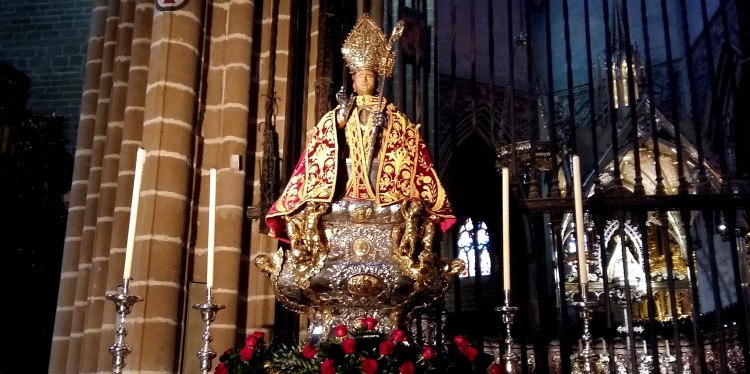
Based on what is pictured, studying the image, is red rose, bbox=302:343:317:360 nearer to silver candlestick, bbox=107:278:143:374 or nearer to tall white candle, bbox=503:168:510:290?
silver candlestick, bbox=107:278:143:374

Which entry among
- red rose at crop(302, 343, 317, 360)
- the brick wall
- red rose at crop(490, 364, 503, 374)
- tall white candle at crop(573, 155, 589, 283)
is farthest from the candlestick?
the brick wall

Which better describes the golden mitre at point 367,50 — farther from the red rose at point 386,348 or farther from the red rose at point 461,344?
the red rose at point 386,348

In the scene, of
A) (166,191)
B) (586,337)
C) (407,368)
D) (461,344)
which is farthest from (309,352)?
(166,191)

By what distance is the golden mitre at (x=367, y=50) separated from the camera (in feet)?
12.0

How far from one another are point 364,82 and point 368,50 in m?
0.16

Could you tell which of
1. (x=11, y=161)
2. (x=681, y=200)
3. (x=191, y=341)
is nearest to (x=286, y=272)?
(x=191, y=341)

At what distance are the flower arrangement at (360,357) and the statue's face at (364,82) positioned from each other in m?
1.25

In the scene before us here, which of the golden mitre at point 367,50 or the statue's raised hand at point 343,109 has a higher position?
the golden mitre at point 367,50

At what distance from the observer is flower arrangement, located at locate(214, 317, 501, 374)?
2.68 m

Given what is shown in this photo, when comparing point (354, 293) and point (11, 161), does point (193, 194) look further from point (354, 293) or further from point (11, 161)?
point (11, 161)

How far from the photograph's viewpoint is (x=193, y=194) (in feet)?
15.2

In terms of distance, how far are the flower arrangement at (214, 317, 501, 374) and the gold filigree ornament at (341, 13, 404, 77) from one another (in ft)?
4.46

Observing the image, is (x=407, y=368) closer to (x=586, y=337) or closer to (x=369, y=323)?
(x=369, y=323)

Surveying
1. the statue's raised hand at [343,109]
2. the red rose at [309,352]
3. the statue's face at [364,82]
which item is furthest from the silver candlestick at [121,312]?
the statue's face at [364,82]
